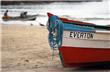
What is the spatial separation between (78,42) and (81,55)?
0.37m

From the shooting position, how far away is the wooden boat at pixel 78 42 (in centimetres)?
948

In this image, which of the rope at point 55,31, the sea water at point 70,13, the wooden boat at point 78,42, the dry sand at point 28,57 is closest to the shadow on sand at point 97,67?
the wooden boat at point 78,42

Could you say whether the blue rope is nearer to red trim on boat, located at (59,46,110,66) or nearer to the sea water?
red trim on boat, located at (59,46,110,66)

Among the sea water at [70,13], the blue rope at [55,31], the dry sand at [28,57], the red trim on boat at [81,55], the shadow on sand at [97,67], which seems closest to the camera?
the blue rope at [55,31]

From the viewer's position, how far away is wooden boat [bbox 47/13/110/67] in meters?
9.48

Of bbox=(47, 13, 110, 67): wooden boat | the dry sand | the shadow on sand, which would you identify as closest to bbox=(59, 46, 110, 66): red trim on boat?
bbox=(47, 13, 110, 67): wooden boat

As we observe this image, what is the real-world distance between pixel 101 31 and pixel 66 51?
104 cm

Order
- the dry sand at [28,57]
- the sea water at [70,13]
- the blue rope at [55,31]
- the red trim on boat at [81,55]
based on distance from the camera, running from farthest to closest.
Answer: the sea water at [70,13]
the dry sand at [28,57]
the red trim on boat at [81,55]
the blue rope at [55,31]

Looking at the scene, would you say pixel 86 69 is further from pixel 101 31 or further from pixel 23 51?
pixel 23 51

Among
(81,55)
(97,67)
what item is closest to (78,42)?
(81,55)

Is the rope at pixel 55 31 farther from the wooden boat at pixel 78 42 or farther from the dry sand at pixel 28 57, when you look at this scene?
the dry sand at pixel 28 57

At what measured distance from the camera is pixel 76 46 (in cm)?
965

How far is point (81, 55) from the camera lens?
9750mm

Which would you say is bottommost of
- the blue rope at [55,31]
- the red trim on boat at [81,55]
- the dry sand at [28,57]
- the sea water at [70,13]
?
the sea water at [70,13]
